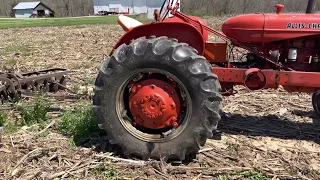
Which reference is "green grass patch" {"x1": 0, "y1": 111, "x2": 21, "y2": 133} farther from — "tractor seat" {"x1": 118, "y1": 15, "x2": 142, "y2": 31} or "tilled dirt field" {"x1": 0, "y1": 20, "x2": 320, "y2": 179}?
"tractor seat" {"x1": 118, "y1": 15, "x2": 142, "y2": 31}

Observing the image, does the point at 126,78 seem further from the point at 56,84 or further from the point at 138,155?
the point at 56,84

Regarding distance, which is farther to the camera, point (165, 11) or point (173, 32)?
point (165, 11)

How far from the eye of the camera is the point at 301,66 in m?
4.42

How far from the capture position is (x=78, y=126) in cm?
457

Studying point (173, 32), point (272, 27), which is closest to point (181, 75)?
point (173, 32)

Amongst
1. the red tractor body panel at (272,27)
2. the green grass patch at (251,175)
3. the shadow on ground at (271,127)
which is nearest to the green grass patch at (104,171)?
the green grass patch at (251,175)

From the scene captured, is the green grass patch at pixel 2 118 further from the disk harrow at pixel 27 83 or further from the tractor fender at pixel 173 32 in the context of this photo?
the tractor fender at pixel 173 32

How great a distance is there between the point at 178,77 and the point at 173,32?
2.46 feet

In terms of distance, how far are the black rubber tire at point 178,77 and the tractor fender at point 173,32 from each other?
0.45m

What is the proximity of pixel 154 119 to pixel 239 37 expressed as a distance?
1.50m

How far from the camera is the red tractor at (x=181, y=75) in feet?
12.1

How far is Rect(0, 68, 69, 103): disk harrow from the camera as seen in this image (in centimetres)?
581

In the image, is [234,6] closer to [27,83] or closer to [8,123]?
[27,83]

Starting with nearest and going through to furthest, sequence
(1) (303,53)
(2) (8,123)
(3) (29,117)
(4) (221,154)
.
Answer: (4) (221,154), (1) (303,53), (2) (8,123), (3) (29,117)
